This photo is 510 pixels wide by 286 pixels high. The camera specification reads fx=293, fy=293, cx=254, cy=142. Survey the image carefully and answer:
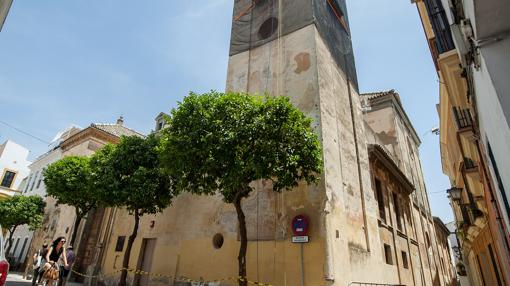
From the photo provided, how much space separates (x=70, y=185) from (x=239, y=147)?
43.5 ft

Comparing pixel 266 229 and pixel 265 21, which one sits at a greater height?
pixel 265 21

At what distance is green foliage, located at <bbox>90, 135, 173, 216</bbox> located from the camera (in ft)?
40.3

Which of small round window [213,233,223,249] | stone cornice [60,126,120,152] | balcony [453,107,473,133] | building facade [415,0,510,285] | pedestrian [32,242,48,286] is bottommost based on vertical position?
pedestrian [32,242,48,286]

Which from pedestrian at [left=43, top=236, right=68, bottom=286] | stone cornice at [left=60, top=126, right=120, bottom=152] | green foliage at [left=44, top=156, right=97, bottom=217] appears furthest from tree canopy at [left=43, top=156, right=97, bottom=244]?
pedestrian at [left=43, top=236, right=68, bottom=286]

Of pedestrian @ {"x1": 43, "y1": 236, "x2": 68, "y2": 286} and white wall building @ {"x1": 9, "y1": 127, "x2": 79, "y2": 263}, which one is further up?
white wall building @ {"x1": 9, "y1": 127, "x2": 79, "y2": 263}

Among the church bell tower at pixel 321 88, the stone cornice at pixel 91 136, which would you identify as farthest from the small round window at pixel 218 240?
the stone cornice at pixel 91 136

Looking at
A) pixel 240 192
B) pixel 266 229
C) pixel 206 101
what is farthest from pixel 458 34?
pixel 266 229

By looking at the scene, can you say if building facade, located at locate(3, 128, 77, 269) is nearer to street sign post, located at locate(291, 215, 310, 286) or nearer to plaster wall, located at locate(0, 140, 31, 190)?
plaster wall, located at locate(0, 140, 31, 190)

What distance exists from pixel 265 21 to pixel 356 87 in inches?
250

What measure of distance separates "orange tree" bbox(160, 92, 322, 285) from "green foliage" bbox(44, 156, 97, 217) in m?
10.2

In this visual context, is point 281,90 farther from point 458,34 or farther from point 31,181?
point 31,181

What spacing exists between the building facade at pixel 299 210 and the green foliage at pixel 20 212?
11.1 metres

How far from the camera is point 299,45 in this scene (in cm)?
1330

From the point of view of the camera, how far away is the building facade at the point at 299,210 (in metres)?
9.75
